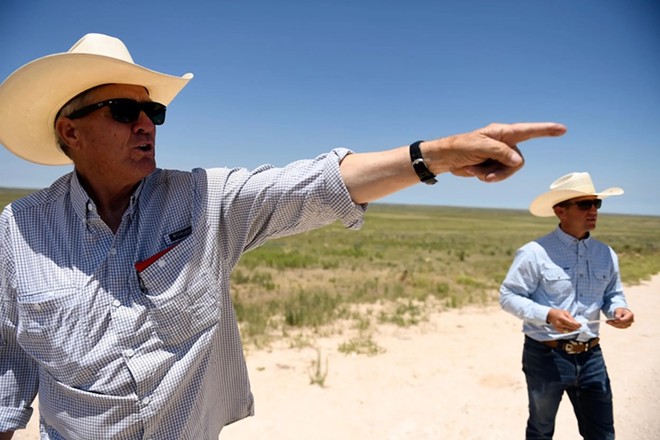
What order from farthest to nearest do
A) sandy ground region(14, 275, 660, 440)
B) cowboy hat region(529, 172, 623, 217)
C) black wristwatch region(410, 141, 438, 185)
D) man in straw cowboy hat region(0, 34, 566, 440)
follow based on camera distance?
sandy ground region(14, 275, 660, 440), cowboy hat region(529, 172, 623, 217), man in straw cowboy hat region(0, 34, 566, 440), black wristwatch region(410, 141, 438, 185)

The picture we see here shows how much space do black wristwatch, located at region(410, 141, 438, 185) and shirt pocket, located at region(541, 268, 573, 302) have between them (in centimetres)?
243

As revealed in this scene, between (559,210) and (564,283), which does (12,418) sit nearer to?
(564,283)

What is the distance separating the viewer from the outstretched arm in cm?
135

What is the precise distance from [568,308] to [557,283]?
186 millimetres

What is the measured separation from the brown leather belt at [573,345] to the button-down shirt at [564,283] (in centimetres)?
6

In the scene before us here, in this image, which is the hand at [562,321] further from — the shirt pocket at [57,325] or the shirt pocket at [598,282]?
the shirt pocket at [57,325]

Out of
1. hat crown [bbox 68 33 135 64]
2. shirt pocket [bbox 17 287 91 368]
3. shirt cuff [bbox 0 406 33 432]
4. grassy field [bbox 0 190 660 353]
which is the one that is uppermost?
hat crown [bbox 68 33 135 64]

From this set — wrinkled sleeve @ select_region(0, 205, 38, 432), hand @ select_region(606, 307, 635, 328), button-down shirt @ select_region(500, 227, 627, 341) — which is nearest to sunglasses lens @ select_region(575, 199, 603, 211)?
button-down shirt @ select_region(500, 227, 627, 341)

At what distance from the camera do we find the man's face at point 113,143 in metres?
1.84

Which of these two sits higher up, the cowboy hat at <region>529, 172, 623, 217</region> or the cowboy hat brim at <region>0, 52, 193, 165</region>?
the cowboy hat brim at <region>0, 52, 193, 165</region>

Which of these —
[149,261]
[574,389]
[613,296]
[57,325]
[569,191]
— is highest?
[569,191]

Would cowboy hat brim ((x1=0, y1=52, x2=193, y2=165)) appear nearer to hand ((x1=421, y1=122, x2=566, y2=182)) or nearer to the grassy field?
hand ((x1=421, y1=122, x2=566, y2=182))

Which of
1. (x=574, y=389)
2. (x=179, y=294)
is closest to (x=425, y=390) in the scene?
(x=574, y=389)

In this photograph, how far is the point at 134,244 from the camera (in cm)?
176
